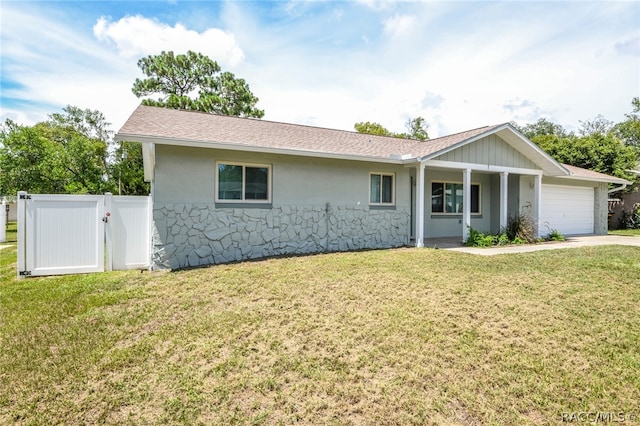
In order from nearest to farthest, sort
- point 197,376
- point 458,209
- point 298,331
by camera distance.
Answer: point 197,376 < point 298,331 < point 458,209

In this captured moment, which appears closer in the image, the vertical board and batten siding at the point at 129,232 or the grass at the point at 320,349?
the grass at the point at 320,349

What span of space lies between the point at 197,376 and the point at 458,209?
12.5m

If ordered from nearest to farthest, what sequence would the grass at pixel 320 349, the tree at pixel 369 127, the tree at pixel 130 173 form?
the grass at pixel 320 349, the tree at pixel 130 173, the tree at pixel 369 127

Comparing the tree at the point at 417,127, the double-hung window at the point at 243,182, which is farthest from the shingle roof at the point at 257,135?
the tree at the point at 417,127

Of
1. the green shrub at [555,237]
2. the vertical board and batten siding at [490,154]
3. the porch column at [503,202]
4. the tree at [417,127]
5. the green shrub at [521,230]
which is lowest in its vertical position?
the green shrub at [555,237]

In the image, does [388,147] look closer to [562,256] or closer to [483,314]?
[562,256]

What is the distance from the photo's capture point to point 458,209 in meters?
13.7

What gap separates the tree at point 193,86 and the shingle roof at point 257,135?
44.0 feet

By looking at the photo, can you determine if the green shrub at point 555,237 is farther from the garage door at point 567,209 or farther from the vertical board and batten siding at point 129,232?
the vertical board and batten siding at point 129,232

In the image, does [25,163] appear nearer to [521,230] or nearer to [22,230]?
[22,230]

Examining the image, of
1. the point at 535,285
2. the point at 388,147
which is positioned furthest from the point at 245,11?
the point at 535,285

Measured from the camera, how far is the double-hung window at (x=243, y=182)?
8.28 metres

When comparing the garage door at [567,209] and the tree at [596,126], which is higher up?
the tree at [596,126]

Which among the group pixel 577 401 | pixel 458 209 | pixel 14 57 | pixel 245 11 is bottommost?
pixel 577 401
